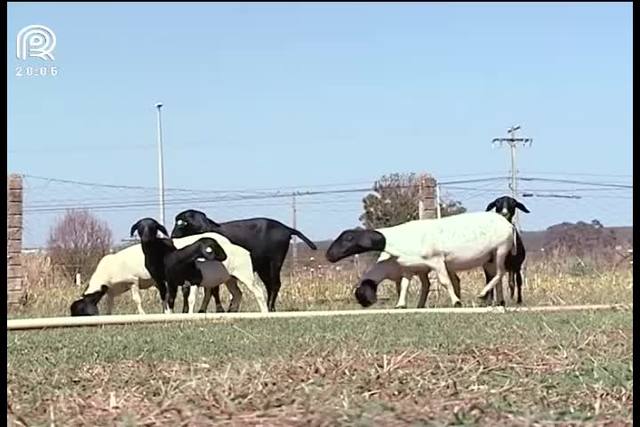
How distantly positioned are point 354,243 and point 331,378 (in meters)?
7.86

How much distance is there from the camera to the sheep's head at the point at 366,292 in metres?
12.9

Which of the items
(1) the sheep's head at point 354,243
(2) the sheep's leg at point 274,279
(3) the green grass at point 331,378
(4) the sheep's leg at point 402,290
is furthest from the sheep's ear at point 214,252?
(3) the green grass at point 331,378

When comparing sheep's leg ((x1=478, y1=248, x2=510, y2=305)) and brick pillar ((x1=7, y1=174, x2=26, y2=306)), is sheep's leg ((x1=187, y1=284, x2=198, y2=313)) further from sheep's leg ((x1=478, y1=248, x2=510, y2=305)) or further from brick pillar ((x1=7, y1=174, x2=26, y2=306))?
sheep's leg ((x1=478, y1=248, x2=510, y2=305))

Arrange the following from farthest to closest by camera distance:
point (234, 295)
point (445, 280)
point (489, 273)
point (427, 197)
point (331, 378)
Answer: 1. point (427, 197)
2. point (489, 273)
3. point (234, 295)
4. point (445, 280)
5. point (331, 378)

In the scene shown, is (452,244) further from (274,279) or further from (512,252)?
(274,279)

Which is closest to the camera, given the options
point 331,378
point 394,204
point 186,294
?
point 331,378

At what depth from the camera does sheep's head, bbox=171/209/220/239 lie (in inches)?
517

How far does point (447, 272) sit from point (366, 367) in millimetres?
7489

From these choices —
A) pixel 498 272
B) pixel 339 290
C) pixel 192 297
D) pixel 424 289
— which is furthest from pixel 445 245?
pixel 192 297

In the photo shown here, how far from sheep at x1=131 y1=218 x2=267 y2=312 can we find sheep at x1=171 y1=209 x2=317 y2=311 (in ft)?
1.11

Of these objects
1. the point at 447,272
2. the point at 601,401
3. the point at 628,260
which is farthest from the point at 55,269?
the point at 601,401

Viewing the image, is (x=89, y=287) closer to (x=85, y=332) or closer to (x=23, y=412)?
(x=85, y=332)

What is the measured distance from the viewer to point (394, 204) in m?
17.0

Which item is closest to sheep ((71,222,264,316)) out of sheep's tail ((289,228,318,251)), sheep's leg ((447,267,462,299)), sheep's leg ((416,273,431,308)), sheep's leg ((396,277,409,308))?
sheep's tail ((289,228,318,251))
